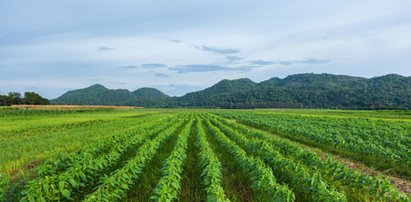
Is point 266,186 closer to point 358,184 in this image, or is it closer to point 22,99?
point 358,184

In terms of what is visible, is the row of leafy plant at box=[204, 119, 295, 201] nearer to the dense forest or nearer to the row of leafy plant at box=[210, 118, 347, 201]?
the row of leafy plant at box=[210, 118, 347, 201]

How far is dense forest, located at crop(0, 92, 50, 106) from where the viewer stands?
272 feet

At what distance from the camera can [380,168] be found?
10984mm

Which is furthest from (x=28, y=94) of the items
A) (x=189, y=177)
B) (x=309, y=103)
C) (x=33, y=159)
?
(x=309, y=103)

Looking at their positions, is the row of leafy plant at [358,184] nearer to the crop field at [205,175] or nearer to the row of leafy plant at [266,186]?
the crop field at [205,175]

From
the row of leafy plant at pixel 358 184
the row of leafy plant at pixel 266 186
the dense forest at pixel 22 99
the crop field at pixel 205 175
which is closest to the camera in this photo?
the row of leafy plant at pixel 266 186

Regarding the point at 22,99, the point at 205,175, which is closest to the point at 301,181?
the point at 205,175

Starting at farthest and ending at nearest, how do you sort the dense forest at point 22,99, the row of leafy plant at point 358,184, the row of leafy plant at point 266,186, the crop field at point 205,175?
the dense forest at point 22,99 < the row of leafy plant at point 358,184 < the crop field at point 205,175 < the row of leafy plant at point 266,186

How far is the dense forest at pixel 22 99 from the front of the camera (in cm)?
8294

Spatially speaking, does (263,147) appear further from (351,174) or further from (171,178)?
(171,178)

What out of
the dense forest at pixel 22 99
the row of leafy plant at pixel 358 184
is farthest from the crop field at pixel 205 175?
the dense forest at pixel 22 99

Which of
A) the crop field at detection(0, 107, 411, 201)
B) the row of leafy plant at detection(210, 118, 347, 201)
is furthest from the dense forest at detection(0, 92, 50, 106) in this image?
the row of leafy plant at detection(210, 118, 347, 201)

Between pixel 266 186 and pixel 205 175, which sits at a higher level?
pixel 266 186

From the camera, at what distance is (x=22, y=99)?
90.4m
